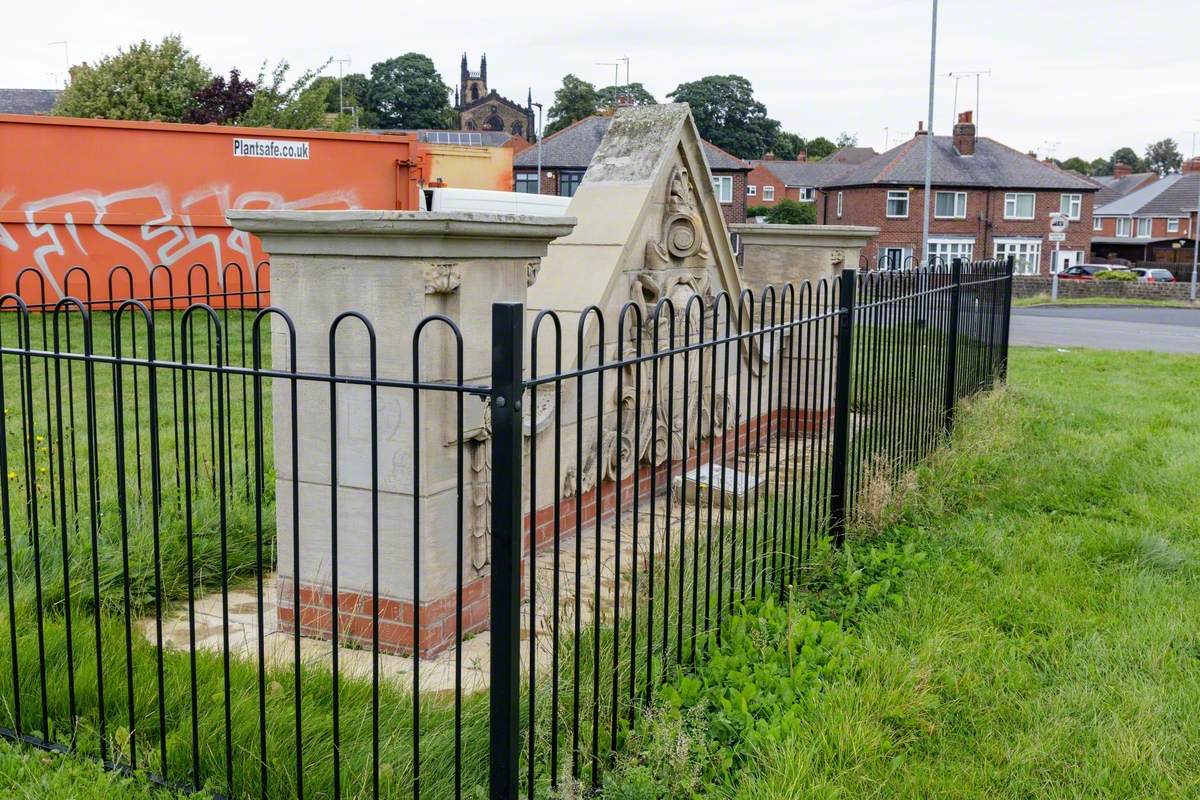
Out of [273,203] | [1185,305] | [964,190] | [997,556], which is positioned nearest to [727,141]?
[964,190]

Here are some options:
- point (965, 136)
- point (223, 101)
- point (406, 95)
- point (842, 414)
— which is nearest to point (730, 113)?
point (406, 95)

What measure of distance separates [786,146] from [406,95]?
109ft

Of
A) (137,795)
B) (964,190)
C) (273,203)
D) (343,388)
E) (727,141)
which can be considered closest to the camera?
(137,795)

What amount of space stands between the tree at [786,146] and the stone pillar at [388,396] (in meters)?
89.8

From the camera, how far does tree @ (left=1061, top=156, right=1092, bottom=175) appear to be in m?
118

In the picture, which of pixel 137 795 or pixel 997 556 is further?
pixel 997 556

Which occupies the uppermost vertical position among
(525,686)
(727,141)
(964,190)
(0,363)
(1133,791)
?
(727,141)

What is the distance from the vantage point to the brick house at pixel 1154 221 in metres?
66.2

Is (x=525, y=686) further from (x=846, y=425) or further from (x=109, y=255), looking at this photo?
(x=109, y=255)

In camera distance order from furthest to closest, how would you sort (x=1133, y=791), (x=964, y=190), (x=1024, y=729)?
(x=964, y=190)
(x=1024, y=729)
(x=1133, y=791)

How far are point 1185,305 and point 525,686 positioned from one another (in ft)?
120

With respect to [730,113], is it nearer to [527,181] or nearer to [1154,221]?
[1154,221]

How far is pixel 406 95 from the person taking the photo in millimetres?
97688

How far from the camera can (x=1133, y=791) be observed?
3.54 meters
